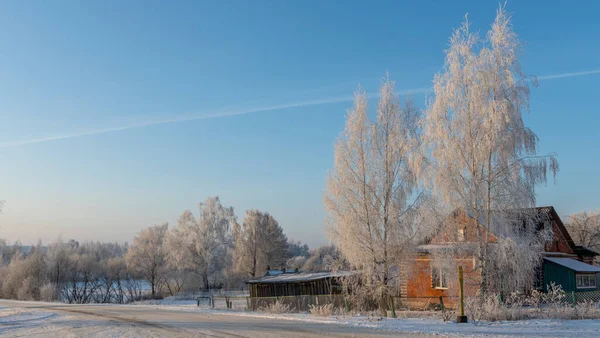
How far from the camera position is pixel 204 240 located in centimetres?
6469

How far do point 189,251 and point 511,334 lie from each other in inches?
2094

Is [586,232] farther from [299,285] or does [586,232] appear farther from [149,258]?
[149,258]

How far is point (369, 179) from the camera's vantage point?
25.9 metres

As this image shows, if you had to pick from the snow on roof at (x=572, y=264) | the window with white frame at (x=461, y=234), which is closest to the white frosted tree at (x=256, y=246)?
the snow on roof at (x=572, y=264)

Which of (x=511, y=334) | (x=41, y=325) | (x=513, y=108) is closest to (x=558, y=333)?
(x=511, y=334)

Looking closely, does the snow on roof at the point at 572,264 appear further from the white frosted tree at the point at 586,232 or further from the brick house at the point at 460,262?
the white frosted tree at the point at 586,232

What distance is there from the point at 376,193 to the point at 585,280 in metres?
15.8

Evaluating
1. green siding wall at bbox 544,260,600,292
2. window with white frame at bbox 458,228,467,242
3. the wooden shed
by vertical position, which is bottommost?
the wooden shed

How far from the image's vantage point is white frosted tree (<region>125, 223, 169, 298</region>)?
223 ft

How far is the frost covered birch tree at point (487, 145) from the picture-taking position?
21875 millimetres

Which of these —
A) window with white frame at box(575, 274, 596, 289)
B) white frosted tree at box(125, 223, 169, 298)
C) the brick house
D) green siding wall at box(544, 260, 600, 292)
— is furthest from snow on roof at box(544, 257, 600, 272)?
white frosted tree at box(125, 223, 169, 298)

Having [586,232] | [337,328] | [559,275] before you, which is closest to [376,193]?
[337,328]

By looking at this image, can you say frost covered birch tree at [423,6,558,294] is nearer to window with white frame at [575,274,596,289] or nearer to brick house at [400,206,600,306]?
brick house at [400,206,600,306]

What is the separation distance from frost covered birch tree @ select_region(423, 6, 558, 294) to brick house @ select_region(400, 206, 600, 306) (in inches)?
29.2
